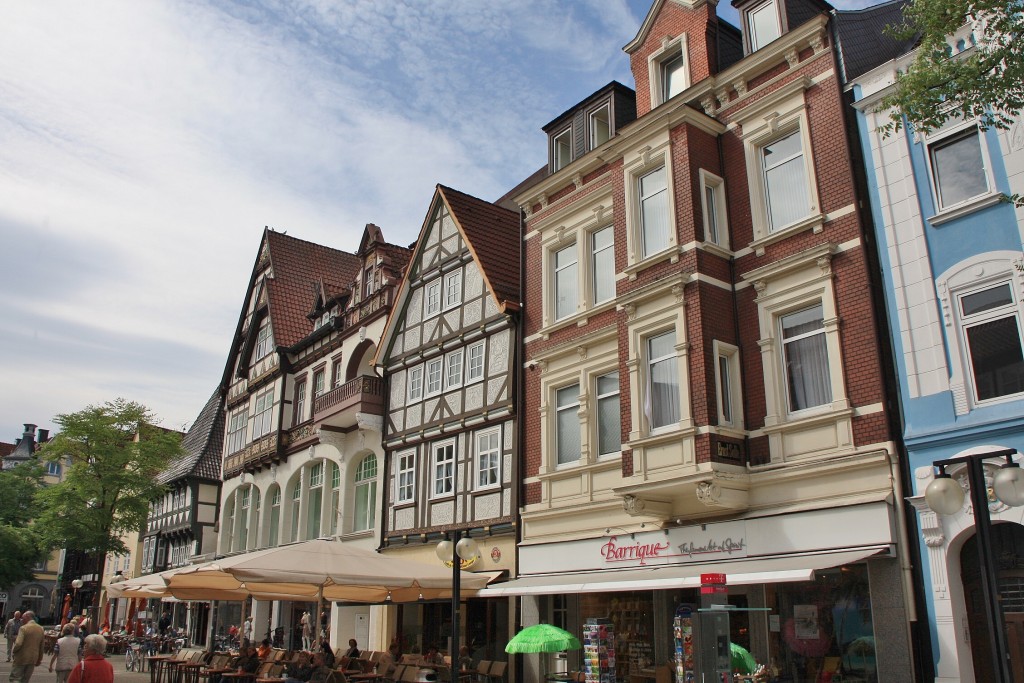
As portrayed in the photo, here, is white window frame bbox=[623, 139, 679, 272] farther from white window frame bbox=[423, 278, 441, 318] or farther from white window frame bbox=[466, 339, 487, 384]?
white window frame bbox=[423, 278, 441, 318]

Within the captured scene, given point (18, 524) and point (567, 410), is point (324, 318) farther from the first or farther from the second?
point (18, 524)

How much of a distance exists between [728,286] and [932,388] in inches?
167

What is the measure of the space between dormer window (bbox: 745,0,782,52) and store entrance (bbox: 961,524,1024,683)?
31.8ft

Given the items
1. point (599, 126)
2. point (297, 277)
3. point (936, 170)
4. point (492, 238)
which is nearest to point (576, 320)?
point (599, 126)

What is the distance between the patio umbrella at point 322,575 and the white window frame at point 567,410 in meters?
3.10

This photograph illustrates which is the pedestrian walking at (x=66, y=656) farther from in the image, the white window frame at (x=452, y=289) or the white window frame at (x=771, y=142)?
the white window frame at (x=771, y=142)

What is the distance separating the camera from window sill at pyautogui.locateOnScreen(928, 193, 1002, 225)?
12.5m

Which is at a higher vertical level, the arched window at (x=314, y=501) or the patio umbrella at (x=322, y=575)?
the arched window at (x=314, y=501)

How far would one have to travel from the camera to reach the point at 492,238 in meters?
24.8

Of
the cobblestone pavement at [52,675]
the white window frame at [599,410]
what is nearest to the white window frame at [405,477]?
the white window frame at [599,410]

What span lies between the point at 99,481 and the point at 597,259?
920 inches

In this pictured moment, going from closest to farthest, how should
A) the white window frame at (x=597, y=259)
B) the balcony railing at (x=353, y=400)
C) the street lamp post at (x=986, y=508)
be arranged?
1. the street lamp post at (x=986, y=508)
2. the white window frame at (x=597, y=259)
3. the balcony railing at (x=353, y=400)

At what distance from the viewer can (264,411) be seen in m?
36.4

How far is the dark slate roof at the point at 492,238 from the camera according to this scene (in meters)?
22.7
